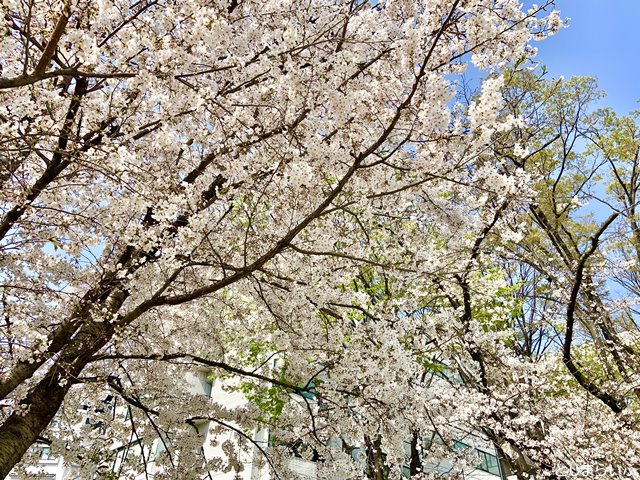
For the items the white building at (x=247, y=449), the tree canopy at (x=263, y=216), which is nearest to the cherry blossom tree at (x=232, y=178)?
the tree canopy at (x=263, y=216)

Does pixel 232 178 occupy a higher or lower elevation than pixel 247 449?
higher

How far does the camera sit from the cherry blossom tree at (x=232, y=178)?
10.8 feet

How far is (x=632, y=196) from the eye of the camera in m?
9.53

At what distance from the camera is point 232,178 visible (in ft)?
14.2

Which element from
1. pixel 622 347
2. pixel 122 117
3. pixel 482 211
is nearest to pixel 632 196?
pixel 622 347

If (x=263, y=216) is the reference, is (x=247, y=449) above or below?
below

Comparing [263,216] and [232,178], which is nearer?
[232,178]

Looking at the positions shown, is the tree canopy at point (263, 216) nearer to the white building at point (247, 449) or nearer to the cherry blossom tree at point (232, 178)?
the cherry blossom tree at point (232, 178)

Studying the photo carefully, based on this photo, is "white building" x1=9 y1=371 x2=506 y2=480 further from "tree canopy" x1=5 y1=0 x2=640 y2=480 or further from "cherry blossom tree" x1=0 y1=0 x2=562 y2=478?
"cherry blossom tree" x1=0 y1=0 x2=562 y2=478

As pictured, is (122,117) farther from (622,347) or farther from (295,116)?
(622,347)

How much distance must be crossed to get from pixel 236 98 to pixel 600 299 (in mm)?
8480

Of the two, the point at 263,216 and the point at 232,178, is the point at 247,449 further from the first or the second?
the point at 232,178

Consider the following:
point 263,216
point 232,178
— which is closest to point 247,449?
point 263,216

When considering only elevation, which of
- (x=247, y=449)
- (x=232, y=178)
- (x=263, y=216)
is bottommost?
(x=247, y=449)
